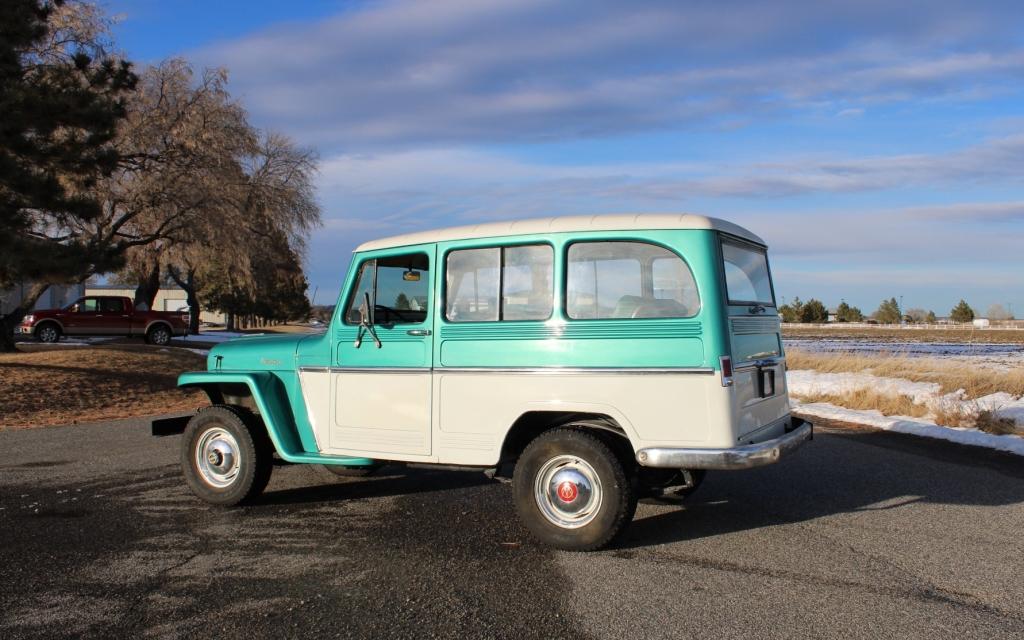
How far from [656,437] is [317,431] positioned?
2.67 meters

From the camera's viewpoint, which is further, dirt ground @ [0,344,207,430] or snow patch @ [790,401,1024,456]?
dirt ground @ [0,344,207,430]

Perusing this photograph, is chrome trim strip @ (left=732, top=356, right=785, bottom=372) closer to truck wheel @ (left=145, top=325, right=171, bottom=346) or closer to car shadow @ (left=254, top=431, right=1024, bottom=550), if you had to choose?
car shadow @ (left=254, top=431, right=1024, bottom=550)

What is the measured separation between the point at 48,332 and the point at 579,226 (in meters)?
28.7

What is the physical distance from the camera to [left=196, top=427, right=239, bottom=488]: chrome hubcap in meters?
6.48

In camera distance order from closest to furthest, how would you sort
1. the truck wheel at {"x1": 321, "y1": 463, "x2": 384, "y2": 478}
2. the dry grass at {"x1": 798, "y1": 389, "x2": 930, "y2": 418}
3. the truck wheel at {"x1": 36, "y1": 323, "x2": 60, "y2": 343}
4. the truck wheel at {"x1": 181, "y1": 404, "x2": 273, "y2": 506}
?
the truck wheel at {"x1": 181, "y1": 404, "x2": 273, "y2": 506} → the truck wheel at {"x1": 321, "y1": 463, "x2": 384, "y2": 478} → the dry grass at {"x1": 798, "y1": 389, "x2": 930, "y2": 418} → the truck wheel at {"x1": 36, "y1": 323, "x2": 60, "y2": 343}

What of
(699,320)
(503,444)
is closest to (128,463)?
(503,444)

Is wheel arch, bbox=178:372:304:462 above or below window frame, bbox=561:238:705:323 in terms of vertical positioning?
below

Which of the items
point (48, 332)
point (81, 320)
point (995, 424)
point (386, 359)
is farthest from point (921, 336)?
point (386, 359)

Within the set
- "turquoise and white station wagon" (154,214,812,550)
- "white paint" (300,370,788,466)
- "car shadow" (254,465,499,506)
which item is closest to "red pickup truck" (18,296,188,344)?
"car shadow" (254,465,499,506)

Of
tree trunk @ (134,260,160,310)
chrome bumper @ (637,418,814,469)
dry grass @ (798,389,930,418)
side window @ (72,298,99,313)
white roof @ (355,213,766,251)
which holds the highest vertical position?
tree trunk @ (134,260,160,310)

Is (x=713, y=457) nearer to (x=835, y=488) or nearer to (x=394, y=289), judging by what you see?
(x=394, y=289)

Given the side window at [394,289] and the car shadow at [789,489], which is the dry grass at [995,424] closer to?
the car shadow at [789,489]

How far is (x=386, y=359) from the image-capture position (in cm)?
587

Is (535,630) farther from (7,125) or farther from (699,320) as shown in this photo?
(7,125)
